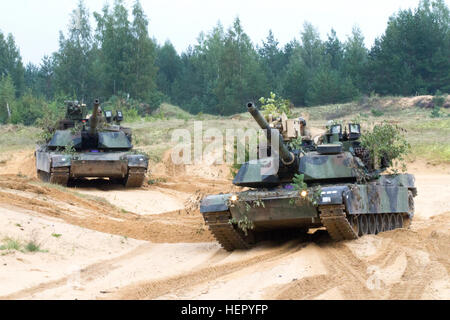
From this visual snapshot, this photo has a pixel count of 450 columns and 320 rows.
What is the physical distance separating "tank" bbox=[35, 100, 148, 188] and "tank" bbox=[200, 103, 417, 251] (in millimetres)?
8817

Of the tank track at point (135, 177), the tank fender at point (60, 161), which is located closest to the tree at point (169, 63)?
the tank track at point (135, 177)

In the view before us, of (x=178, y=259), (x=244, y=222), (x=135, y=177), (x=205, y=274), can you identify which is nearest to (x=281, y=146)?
(x=244, y=222)

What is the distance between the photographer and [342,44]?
249 feet

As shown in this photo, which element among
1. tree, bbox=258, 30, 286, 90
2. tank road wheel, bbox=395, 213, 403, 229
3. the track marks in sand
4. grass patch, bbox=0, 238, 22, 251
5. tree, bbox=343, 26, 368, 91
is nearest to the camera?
Answer: the track marks in sand

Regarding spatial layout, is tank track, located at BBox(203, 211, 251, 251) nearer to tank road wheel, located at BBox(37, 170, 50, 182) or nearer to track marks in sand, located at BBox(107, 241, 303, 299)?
track marks in sand, located at BBox(107, 241, 303, 299)

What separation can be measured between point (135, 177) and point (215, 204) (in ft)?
35.5

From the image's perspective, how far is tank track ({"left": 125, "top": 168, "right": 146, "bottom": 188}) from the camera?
2192 cm

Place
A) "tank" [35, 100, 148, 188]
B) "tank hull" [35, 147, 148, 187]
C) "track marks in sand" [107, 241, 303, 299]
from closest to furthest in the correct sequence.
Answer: "track marks in sand" [107, 241, 303, 299] → "tank hull" [35, 147, 148, 187] → "tank" [35, 100, 148, 188]

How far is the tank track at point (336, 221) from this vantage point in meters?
10.9

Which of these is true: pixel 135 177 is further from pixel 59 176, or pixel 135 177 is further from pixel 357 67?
pixel 357 67

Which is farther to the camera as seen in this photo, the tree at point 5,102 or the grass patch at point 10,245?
the tree at point 5,102

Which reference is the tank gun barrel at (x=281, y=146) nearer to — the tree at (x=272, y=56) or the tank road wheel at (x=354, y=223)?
the tank road wheel at (x=354, y=223)

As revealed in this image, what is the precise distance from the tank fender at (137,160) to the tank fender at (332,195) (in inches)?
457

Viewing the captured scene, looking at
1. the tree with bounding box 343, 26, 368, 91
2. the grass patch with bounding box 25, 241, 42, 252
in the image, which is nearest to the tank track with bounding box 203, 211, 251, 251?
the grass patch with bounding box 25, 241, 42, 252
